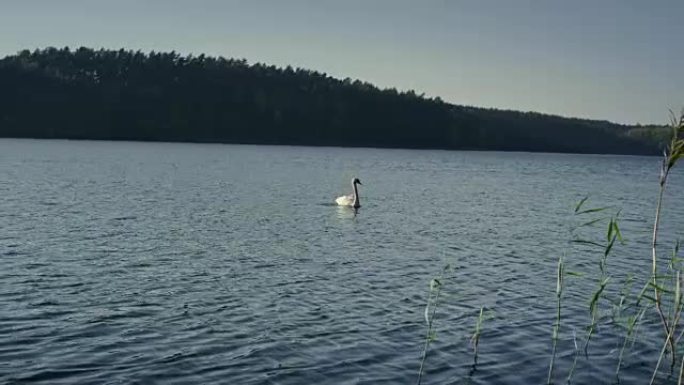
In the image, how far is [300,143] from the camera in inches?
7717

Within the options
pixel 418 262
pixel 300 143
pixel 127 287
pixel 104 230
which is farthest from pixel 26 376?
pixel 300 143

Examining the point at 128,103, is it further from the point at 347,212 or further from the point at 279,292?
the point at 279,292

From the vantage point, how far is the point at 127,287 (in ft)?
65.1

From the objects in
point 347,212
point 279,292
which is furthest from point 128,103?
point 279,292

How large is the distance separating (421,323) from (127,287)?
7747 millimetres

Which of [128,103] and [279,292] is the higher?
[128,103]

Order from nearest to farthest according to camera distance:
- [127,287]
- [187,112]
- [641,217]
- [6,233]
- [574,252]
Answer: [127,287], [6,233], [574,252], [641,217], [187,112]

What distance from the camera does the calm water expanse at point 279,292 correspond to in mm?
14242

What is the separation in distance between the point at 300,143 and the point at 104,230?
16655 cm

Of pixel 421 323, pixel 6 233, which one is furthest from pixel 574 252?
pixel 6 233

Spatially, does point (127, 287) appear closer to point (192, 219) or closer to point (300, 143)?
point (192, 219)

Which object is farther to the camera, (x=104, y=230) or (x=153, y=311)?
(x=104, y=230)

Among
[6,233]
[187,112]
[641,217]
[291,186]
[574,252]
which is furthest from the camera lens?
[187,112]

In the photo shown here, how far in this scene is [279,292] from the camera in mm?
20109
